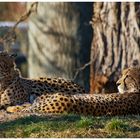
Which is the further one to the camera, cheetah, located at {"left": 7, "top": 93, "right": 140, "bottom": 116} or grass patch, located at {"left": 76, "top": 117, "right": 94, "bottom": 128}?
cheetah, located at {"left": 7, "top": 93, "right": 140, "bottom": 116}

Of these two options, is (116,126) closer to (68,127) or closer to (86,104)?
(68,127)

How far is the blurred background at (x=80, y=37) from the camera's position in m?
10.7

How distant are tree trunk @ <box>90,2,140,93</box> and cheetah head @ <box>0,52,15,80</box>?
89.8 inches

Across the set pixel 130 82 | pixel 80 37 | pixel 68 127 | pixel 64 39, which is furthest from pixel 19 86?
pixel 80 37

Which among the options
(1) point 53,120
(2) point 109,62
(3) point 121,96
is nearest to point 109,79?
(2) point 109,62

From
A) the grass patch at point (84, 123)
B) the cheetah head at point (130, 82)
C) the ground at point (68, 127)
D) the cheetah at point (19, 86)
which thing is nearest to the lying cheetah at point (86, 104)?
the cheetah head at point (130, 82)

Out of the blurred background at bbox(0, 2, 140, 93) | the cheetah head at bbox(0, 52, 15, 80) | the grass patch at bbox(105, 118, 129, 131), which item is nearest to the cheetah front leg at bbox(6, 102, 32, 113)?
the cheetah head at bbox(0, 52, 15, 80)

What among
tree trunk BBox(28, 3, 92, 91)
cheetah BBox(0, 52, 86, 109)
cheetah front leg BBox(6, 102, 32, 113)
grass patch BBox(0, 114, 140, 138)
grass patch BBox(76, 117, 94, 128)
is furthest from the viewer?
tree trunk BBox(28, 3, 92, 91)

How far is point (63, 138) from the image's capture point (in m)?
6.18

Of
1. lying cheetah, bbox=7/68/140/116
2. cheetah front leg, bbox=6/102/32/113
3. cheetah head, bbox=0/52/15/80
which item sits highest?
cheetah head, bbox=0/52/15/80

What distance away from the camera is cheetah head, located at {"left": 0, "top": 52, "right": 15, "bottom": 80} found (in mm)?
8461

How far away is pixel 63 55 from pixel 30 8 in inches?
43.2

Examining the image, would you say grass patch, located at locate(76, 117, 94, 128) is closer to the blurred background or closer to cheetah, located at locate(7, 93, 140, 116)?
cheetah, located at locate(7, 93, 140, 116)

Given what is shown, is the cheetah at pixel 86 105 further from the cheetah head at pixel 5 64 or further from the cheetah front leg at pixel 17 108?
the cheetah head at pixel 5 64
